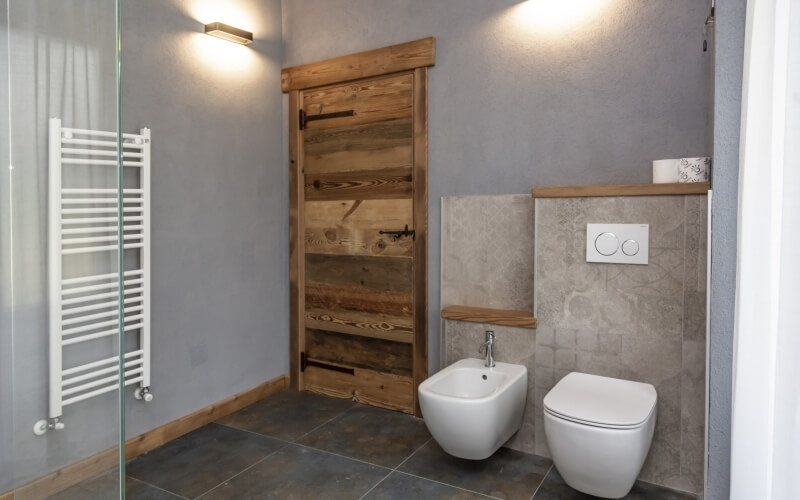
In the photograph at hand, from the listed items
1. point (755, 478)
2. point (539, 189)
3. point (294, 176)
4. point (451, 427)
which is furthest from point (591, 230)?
point (294, 176)

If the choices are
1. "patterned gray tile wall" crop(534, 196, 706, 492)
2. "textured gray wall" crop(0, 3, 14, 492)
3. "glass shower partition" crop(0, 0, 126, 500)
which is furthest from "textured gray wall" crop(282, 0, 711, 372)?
"textured gray wall" crop(0, 3, 14, 492)

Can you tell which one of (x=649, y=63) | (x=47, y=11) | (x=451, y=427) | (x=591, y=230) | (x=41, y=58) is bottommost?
(x=451, y=427)

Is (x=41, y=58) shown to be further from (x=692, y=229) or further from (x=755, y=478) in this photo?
(x=692, y=229)

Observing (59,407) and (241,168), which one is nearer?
(59,407)

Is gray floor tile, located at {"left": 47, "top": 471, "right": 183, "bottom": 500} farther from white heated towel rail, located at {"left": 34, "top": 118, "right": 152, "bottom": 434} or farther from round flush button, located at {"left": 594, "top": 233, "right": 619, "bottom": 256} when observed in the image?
round flush button, located at {"left": 594, "top": 233, "right": 619, "bottom": 256}

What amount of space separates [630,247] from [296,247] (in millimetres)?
1940

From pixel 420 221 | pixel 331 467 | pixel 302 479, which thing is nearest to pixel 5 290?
pixel 302 479

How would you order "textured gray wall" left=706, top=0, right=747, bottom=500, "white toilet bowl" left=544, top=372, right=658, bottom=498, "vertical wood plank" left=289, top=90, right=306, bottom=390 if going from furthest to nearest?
"vertical wood plank" left=289, top=90, right=306, bottom=390
"white toilet bowl" left=544, top=372, right=658, bottom=498
"textured gray wall" left=706, top=0, right=747, bottom=500

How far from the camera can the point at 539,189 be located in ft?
7.79

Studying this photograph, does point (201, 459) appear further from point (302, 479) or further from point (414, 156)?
point (414, 156)

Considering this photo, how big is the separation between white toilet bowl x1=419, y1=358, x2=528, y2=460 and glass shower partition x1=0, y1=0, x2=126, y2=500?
119 cm

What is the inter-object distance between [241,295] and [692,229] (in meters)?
2.30

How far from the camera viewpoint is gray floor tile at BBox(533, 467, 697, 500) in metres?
2.12

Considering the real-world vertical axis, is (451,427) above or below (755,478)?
below
